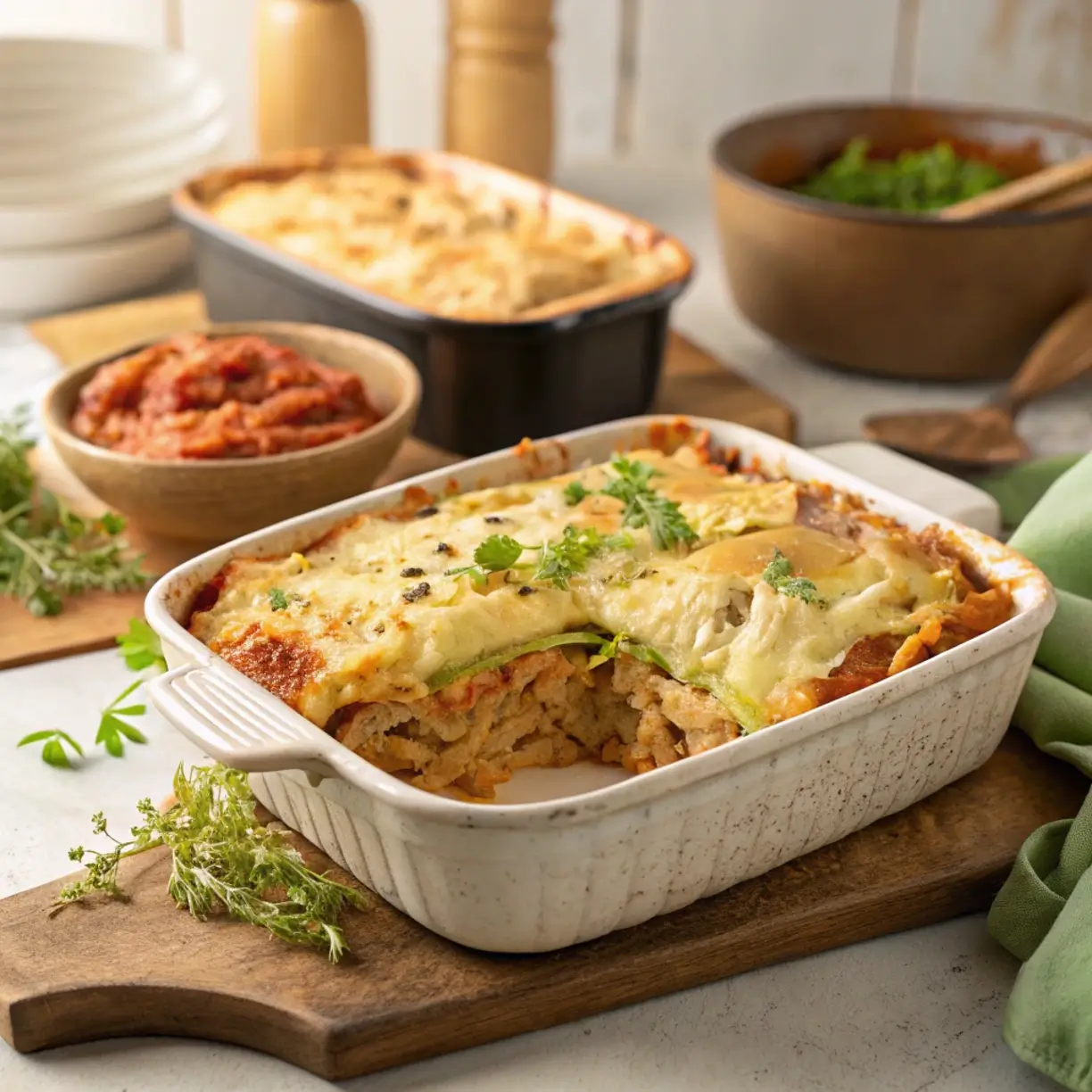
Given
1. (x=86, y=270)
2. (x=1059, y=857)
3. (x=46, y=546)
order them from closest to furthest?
(x=1059, y=857)
(x=46, y=546)
(x=86, y=270)

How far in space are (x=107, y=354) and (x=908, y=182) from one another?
228cm

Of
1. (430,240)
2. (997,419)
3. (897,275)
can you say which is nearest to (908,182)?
(897,275)

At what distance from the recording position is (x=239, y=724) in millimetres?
2186

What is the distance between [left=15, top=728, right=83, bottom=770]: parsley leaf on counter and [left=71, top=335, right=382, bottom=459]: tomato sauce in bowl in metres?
0.69

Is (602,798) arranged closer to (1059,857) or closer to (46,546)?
(1059,857)

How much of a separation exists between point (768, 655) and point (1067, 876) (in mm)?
539

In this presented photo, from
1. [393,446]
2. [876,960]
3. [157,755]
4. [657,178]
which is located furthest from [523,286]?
[657,178]

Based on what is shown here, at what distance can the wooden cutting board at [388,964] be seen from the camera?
7.03ft

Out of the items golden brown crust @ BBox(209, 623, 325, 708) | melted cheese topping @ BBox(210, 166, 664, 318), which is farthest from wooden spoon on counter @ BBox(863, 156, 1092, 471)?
golden brown crust @ BBox(209, 623, 325, 708)

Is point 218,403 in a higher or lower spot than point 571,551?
lower

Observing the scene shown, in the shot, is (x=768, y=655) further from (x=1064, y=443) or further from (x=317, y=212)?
(x=317, y=212)

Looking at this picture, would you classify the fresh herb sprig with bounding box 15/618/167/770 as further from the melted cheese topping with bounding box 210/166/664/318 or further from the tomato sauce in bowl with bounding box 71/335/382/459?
the melted cheese topping with bounding box 210/166/664/318

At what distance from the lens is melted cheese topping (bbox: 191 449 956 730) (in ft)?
7.92

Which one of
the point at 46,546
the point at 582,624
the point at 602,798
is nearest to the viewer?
the point at 602,798
